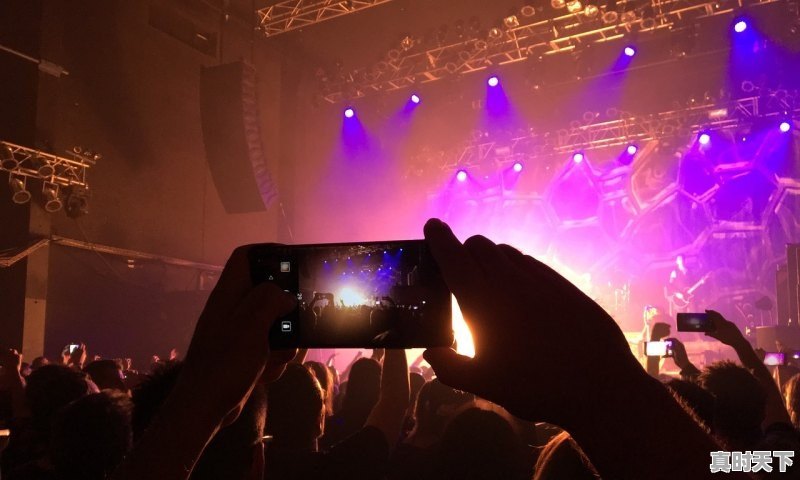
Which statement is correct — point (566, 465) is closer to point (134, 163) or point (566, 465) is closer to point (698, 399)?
point (698, 399)

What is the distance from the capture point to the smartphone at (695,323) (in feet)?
15.3

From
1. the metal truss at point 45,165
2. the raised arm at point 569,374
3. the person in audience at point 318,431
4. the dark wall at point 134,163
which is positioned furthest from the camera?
the dark wall at point 134,163

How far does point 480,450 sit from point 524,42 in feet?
49.4

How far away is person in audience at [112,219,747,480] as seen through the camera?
0.88 metres

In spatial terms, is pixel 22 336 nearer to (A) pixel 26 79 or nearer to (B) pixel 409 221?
(A) pixel 26 79

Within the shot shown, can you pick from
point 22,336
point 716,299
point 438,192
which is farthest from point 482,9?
point 22,336

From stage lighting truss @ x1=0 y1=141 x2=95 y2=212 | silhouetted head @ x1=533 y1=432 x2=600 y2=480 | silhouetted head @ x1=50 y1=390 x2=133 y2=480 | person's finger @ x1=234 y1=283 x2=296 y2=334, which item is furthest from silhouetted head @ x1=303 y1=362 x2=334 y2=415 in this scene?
stage lighting truss @ x1=0 y1=141 x2=95 y2=212

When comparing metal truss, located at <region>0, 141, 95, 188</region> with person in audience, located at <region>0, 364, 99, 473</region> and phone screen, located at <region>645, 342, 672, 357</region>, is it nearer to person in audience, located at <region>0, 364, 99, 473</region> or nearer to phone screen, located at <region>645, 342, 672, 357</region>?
person in audience, located at <region>0, 364, 99, 473</region>

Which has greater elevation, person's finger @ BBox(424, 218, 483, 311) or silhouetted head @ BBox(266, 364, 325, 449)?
person's finger @ BBox(424, 218, 483, 311)

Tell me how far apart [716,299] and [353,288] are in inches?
759

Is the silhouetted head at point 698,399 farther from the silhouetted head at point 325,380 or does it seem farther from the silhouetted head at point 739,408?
the silhouetted head at point 325,380

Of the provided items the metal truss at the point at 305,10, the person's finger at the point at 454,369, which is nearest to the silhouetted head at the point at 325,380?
the person's finger at the point at 454,369

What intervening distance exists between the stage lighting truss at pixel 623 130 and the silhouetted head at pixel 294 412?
1673cm

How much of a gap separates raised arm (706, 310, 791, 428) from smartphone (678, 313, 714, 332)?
46 mm
